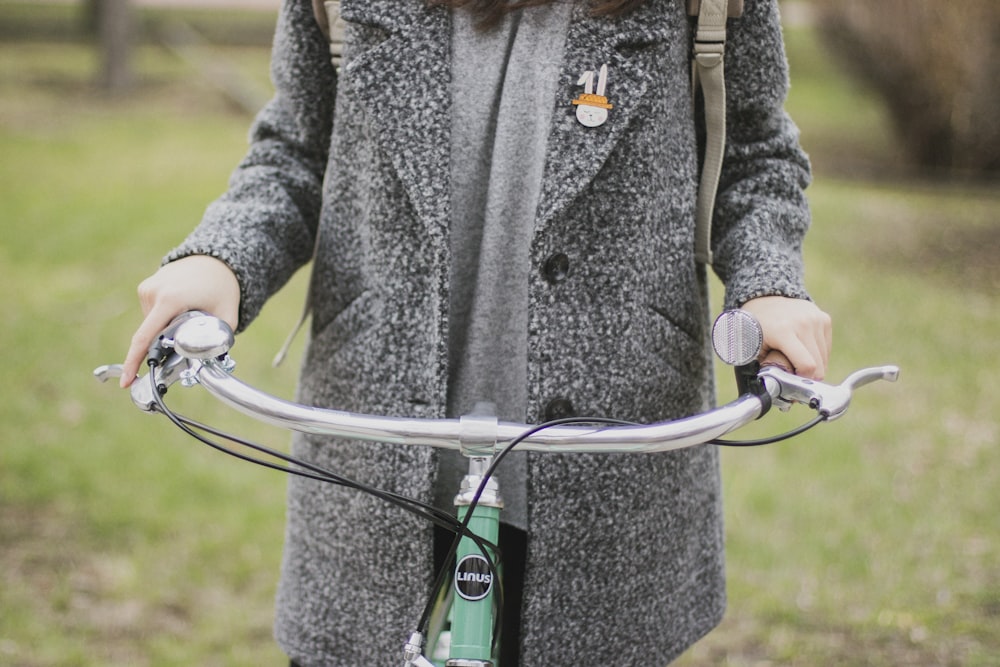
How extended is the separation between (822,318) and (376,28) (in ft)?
2.55

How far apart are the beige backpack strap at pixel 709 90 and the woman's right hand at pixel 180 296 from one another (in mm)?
742

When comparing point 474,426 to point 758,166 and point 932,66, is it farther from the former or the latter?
point 932,66

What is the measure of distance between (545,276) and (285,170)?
19.8 inches

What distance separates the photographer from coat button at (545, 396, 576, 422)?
157cm

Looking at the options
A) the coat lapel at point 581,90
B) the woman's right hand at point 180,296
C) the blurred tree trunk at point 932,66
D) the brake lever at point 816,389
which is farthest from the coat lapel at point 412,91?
the blurred tree trunk at point 932,66

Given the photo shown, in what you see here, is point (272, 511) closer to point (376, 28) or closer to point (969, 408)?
point (376, 28)

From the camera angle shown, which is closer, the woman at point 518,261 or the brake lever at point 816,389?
the brake lever at point 816,389

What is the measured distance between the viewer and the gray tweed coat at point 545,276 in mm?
1537

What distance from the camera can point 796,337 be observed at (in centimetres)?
140

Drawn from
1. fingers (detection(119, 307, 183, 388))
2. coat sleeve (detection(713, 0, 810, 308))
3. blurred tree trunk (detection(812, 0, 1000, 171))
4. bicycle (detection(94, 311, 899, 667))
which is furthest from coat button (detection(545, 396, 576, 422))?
blurred tree trunk (detection(812, 0, 1000, 171))

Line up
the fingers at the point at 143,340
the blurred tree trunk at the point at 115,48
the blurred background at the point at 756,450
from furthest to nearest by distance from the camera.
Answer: the blurred tree trunk at the point at 115,48 < the blurred background at the point at 756,450 < the fingers at the point at 143,340

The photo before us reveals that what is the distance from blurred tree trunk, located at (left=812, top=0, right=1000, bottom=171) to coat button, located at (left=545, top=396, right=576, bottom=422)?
31.3ft

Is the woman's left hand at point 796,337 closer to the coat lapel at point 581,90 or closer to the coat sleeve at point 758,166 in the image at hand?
the coat sleeve at point 758,166

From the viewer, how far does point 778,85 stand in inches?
65.9
